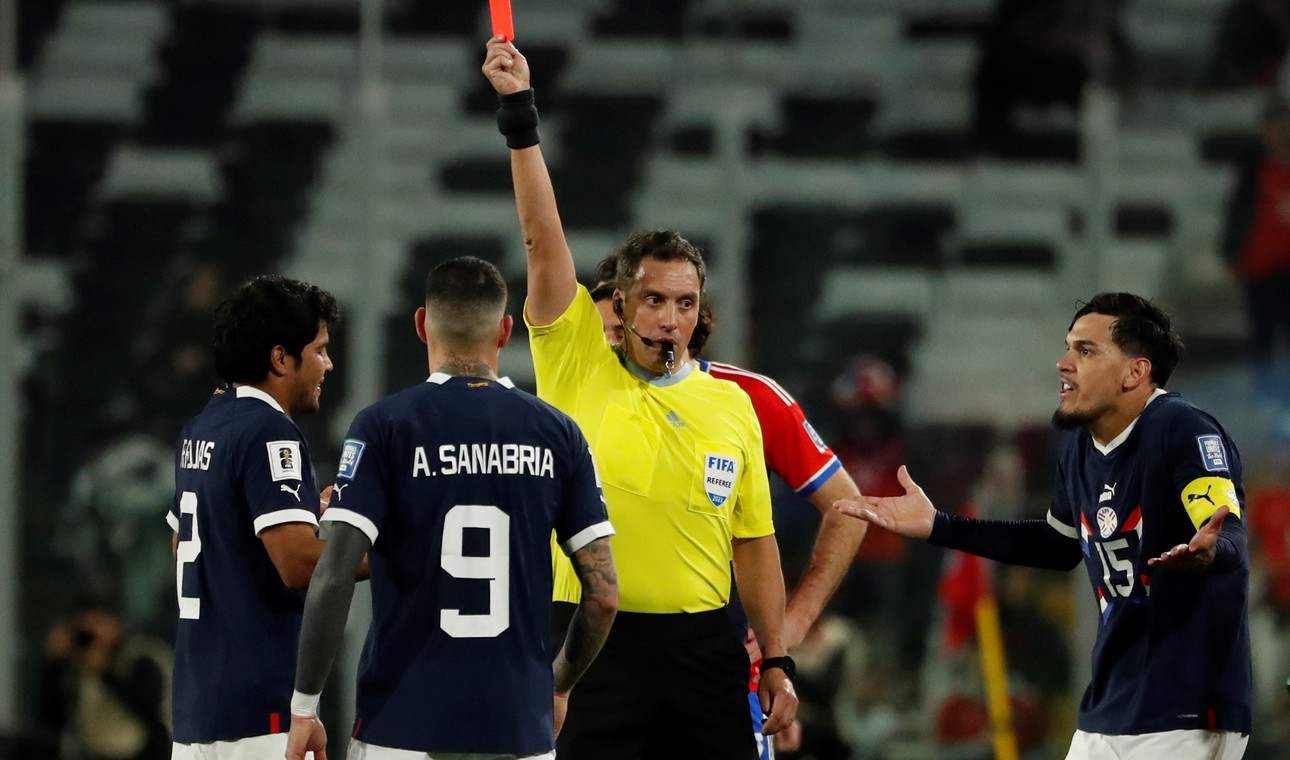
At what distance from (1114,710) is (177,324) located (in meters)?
5.83

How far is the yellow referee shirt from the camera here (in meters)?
3.86

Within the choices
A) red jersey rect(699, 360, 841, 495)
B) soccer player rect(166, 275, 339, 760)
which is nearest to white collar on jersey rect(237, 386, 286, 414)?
soccer player rect(166, 275, 339, 760)

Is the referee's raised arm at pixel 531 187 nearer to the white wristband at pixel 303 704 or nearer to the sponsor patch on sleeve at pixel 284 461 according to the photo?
the sponsor patch on sleeve at pixel 284 461

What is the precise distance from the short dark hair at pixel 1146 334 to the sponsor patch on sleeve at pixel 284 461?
6.54 ft

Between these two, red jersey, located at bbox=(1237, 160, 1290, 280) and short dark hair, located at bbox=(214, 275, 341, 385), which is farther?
red jersey, located at bbox=(1237, 160, 1290, 280)

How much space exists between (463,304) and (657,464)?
0.75 m

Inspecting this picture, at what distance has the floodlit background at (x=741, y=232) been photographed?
27.5 feet

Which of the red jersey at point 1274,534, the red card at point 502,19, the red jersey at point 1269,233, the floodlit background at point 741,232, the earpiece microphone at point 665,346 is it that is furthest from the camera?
the red jersey at point 1269,233

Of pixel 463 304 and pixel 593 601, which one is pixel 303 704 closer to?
pixel 593 601

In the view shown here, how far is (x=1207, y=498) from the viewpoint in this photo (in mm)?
3783

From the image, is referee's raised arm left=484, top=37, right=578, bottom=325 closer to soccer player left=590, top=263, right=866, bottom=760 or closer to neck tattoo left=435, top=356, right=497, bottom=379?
neck tattoo left=435, top=356, right=497, bottom=379

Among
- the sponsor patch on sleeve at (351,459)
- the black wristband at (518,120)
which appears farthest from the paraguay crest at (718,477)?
the sponsor patch on sleeve at (351,459)

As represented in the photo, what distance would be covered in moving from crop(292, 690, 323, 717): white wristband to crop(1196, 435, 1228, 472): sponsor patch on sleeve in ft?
6.95

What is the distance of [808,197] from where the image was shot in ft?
30.4
